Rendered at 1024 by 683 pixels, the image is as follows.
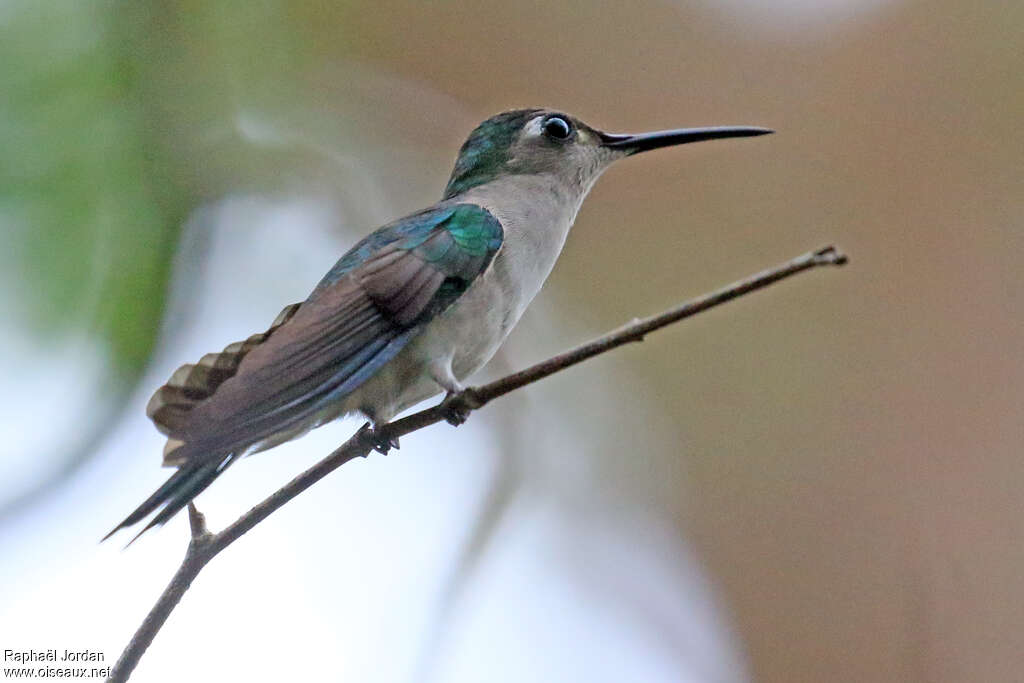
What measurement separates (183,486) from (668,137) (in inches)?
80.9

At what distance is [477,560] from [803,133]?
290 centimetres

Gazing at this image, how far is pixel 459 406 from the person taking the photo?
2.40 m

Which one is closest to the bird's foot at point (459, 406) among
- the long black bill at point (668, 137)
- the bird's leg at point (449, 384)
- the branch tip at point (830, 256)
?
the bird's leg at point (449, 384)

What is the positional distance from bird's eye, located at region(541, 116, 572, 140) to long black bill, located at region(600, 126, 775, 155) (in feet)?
0.41

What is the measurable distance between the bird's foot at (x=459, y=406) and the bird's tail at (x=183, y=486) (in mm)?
488

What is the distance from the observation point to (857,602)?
4.70 m

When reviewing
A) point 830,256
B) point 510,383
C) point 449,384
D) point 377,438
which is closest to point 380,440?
point 377,438

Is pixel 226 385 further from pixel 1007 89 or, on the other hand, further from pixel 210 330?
pixel 1007 89

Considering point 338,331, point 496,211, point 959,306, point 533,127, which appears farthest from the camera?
point 959,306

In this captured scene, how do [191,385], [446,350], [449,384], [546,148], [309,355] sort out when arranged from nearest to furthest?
[191,385]
[309,355]
[449,384]
[446,350]
[546,148]

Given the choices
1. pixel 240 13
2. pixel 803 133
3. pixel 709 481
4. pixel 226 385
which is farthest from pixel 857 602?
pixel 240 13

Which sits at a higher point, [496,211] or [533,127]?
[533,127]

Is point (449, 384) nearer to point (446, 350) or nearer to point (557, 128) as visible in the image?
point (446, 350)

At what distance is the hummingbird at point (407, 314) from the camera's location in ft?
7.25
